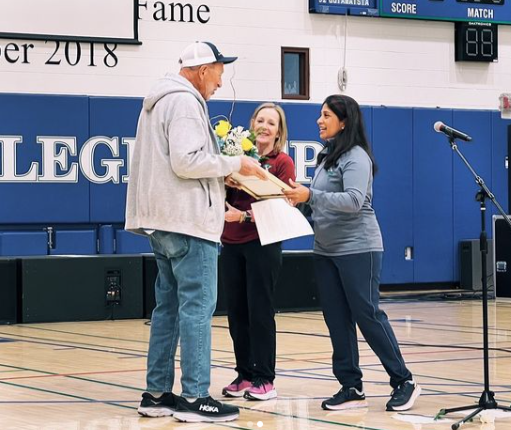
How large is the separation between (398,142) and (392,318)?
4298 millimetres

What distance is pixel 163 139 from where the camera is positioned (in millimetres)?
5930

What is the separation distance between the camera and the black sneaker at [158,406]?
6176 millimetres

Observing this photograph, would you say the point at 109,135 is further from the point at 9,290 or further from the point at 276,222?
the point at 276,222

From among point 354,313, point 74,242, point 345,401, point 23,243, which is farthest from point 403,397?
point 74,242

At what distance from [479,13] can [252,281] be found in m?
10.6

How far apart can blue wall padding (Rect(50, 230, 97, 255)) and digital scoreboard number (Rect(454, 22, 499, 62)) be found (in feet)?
20.4

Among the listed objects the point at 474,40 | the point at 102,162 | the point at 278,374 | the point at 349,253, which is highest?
the point at 474,40

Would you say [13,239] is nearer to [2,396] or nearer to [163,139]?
[2,396]

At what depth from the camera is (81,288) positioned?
1245 centimetres

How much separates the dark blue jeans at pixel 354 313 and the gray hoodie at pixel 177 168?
0.78 m

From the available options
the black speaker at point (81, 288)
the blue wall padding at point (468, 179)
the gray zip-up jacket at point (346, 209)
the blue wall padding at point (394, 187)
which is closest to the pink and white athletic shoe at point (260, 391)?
the gray zip-up jacket at point (346, 209)

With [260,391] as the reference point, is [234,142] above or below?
above

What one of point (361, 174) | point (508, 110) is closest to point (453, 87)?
point (508, 110)

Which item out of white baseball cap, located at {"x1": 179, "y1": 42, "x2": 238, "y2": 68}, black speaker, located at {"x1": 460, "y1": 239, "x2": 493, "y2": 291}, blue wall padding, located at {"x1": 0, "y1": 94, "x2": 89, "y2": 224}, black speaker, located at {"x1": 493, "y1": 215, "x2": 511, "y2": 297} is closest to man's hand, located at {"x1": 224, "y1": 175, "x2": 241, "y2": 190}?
white baseball cap, located at {"x1": 179, "y1": 42, "x2": 238, "y2": 68}
